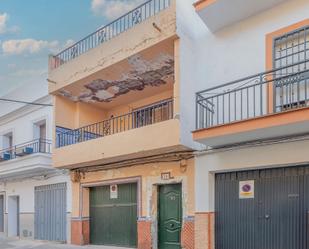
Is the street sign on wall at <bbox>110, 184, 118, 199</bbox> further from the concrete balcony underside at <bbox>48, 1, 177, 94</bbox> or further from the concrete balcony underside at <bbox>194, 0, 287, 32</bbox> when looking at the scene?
the concrete balcony underside at <bbox>194, 0, 287, 32</bbox>

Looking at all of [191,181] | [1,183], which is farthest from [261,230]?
[1,183]

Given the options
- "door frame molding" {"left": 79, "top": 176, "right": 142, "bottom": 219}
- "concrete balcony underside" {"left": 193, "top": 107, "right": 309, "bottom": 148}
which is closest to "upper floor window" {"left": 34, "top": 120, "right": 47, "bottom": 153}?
"door frame molding" {"left": 79, "top": 176, "right": 142, "bottom": 219}

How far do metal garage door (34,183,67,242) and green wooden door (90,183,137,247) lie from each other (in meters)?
1.40

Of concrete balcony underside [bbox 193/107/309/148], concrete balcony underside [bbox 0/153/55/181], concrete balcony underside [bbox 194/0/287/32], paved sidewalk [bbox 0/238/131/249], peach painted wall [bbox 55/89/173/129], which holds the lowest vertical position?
paved sidewalk [bbox 0/238/131/249]

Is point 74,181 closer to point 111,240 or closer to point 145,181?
point 111,240

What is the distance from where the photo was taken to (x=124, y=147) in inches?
438

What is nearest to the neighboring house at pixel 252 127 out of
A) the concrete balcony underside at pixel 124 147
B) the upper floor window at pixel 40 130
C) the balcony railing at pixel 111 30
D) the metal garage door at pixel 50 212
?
the concrete balcony underside at pixel 124 147

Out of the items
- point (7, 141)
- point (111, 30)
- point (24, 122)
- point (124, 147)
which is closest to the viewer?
point (124, 147)

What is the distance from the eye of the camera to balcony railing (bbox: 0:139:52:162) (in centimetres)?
1516

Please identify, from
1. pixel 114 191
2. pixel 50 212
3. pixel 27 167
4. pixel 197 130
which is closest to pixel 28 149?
pixel 27 167

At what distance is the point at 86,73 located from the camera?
1241 cm

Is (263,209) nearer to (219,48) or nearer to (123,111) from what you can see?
(219,48)

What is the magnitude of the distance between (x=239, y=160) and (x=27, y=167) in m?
9.04

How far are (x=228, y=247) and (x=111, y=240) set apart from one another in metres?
4.87
